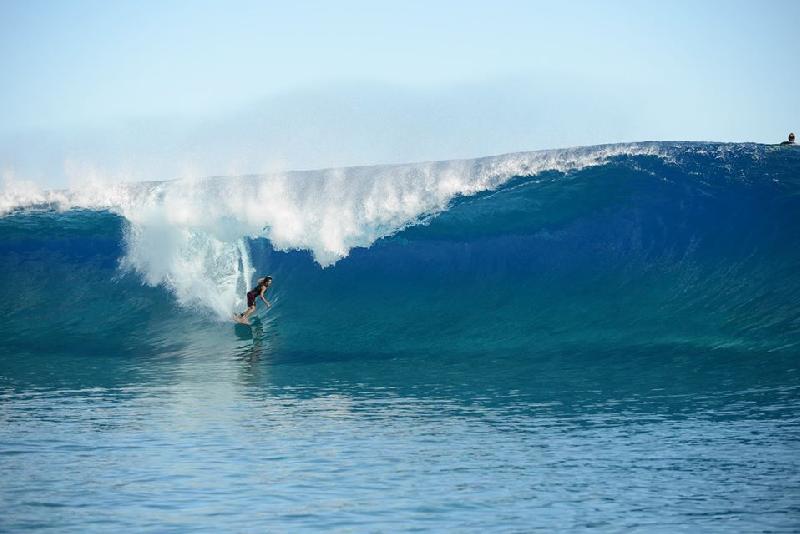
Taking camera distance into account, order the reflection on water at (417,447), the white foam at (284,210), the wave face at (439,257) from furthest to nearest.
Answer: the white foam at (284,210), the wave face at (439,257), the reflection on water at (417,447)

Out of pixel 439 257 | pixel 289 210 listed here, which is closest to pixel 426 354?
pixel 439 257

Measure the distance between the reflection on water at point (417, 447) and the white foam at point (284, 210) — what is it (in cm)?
742

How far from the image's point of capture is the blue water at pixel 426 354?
701cm

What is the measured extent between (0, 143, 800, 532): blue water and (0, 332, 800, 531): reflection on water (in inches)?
1.3

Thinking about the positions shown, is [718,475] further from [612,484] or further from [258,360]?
[258,360]

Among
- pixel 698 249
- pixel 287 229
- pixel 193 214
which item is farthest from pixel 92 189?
pixel 698 249

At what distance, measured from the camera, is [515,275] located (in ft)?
61.9

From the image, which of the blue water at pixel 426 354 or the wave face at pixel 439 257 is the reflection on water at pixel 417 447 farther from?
the wave face at pixel 439 257

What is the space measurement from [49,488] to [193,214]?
15.5 metres

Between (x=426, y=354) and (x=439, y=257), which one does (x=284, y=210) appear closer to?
(x=439, y=257)

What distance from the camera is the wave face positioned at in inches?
631

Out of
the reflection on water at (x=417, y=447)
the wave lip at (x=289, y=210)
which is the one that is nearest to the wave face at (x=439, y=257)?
the wave lip at (x=289, y=210)

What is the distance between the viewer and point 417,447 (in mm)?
8586

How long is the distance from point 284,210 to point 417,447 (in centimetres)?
1427
